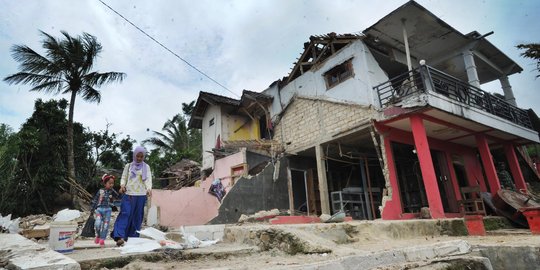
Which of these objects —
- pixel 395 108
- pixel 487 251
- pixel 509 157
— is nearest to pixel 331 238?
pixel 487 251

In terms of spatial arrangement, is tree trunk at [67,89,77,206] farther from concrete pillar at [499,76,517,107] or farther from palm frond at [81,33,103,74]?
concrete pillar at [499,76,517,107]

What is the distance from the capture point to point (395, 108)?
8539 millimetres

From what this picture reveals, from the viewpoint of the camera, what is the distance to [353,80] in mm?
9906

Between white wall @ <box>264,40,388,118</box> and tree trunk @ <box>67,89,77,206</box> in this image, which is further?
tree trunk @ <box>67,89,77,206</box>

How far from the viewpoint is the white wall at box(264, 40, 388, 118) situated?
31.3 feet

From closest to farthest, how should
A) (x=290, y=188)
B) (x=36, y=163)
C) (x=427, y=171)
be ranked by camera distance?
1. (x=427, y=171)
2. (x=290, y=188)
3. (x=36, y=163)

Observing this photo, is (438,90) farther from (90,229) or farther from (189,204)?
(90,229)

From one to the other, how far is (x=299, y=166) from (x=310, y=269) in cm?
1003

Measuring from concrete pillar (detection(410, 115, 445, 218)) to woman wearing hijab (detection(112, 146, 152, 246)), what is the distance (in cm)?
668

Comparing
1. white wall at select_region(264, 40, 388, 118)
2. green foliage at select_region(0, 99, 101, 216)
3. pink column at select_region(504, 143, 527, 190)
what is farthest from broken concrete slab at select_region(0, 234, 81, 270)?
pink column at select_region(504, 143, 527, 190)

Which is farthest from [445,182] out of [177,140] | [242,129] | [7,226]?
[177,140]

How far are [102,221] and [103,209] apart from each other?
0.19 metres

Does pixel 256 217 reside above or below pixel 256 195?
below

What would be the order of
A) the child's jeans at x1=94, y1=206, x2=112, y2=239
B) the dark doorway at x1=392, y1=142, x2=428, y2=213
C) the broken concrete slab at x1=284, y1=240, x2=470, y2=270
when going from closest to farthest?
the broken concrete slab at x1=284, y1=240, x2=470, y2=270 → the child's jeans at x1=94, y1=206, x2=112, y2=239 → the dark doorway at x1=392, y1=142, x2=428, y2=213
